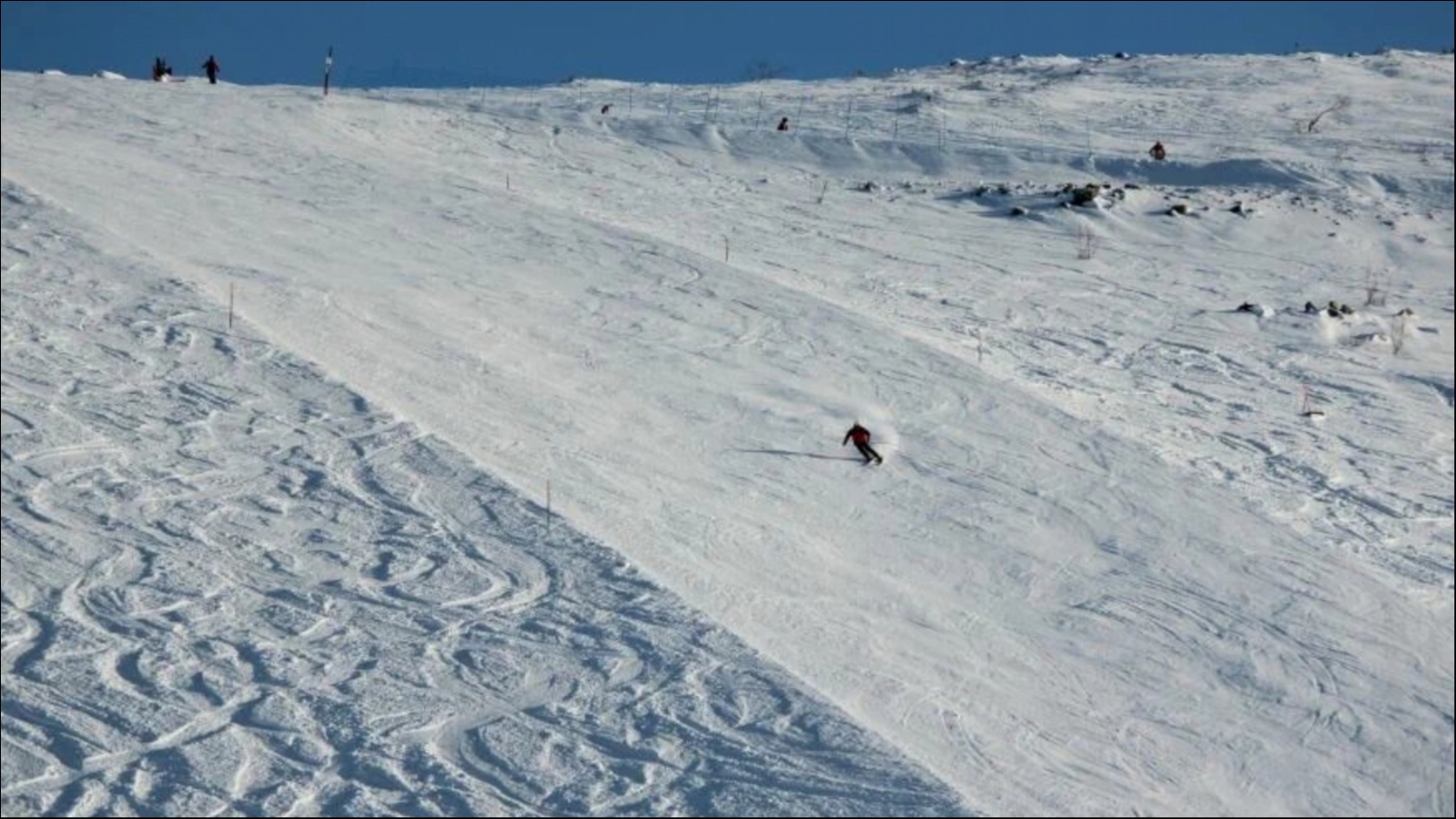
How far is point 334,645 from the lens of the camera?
11961 millimetres

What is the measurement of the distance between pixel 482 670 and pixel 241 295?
29.6 ft

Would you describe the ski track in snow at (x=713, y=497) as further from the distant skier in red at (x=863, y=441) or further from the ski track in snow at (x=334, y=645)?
the distant skier in red at (x=863, y=441)

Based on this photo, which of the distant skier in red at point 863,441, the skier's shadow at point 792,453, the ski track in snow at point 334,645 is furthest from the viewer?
the skier's shadow at point 792,453

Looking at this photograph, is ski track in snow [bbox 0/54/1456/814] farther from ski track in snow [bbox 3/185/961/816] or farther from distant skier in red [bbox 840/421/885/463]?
distant skier in red [bbox 840/421/885/463]

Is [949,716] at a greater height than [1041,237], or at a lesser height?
lesser

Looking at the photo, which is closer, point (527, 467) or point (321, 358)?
point (527, 467)

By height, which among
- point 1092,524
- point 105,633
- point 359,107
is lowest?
point 105,633

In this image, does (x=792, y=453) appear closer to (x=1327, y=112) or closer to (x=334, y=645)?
(x=334, y=645)

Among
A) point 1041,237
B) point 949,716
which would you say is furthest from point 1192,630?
point 1041,237

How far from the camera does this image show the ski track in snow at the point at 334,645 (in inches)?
402

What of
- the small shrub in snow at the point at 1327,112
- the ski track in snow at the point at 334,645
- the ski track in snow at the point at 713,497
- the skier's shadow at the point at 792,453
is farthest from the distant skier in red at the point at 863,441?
the small shrub in snow at the point at 1327,112

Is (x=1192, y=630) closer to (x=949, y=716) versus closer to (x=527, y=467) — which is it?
(x=949, y=716)

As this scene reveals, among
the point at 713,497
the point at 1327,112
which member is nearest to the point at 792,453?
the point at 713,497

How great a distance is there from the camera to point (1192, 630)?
39.9ft
